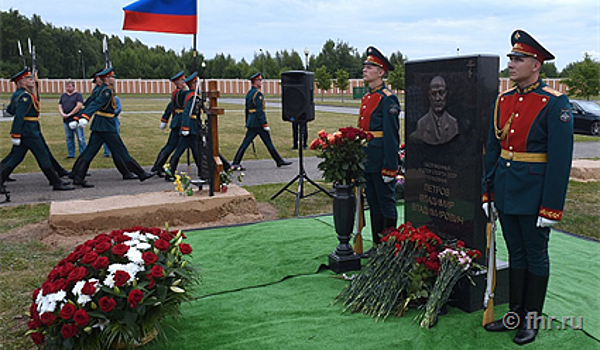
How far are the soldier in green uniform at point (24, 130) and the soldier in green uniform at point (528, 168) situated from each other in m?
7.90

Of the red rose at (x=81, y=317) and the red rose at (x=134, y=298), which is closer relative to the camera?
the red rose at (x=81, y=317)

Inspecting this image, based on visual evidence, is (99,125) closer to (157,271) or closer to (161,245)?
(161,245)

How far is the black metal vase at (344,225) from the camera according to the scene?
5.30m

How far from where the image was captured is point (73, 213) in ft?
22.0

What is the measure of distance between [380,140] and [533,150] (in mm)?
1981

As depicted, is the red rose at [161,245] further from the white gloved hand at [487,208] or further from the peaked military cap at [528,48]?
the peaked military cap at [528,48]

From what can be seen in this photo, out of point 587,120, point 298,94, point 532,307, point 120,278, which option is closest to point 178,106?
point 298,94

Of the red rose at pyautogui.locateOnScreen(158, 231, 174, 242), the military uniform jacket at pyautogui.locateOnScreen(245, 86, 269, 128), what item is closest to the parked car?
the military uniform jacket at pyautogui.locateOnScreen(245, 86, 269, 128)

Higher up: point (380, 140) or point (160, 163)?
point (380, 140)

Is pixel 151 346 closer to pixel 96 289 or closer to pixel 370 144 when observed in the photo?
pixel 96 289

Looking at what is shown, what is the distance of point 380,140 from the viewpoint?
551 centimetres

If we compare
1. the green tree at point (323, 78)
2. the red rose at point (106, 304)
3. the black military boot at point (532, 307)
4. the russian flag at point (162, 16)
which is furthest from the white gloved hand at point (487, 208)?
the green tree at point (323, 78)

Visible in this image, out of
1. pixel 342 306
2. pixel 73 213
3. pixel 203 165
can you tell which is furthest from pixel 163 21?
pixel 342 306

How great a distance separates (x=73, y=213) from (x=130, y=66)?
2995 inches
